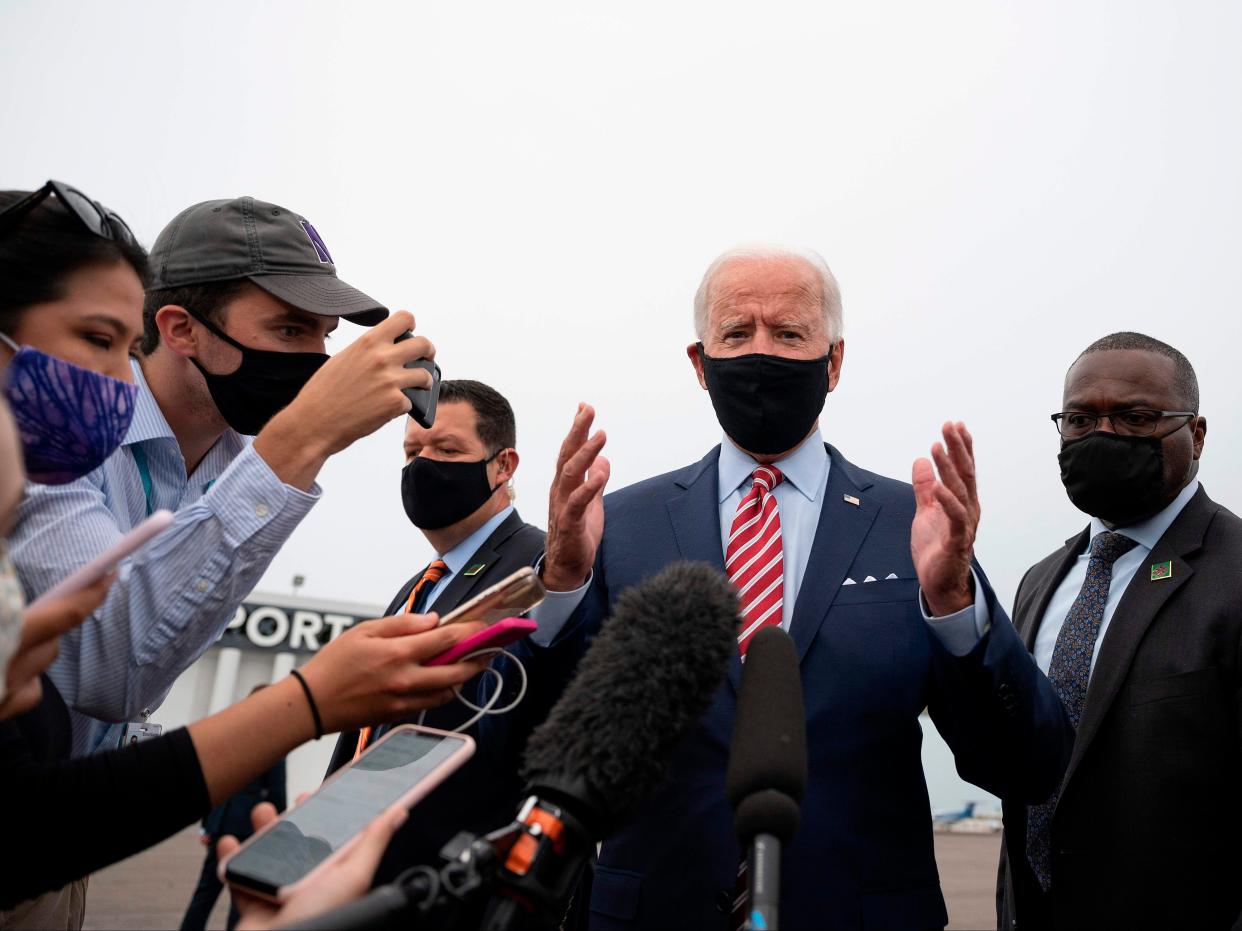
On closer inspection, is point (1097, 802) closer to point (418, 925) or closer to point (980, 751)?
point (980, 751)

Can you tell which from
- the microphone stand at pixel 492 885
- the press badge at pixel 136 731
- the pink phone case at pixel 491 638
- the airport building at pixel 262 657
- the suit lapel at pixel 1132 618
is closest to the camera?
the microphone stand at pixel 492 885

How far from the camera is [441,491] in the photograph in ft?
14.5

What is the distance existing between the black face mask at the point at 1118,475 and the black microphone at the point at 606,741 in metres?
2.52

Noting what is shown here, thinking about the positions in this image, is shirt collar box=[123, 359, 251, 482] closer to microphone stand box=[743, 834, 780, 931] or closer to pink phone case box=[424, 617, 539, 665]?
pink phone case box=[424, 617, 539, 665]

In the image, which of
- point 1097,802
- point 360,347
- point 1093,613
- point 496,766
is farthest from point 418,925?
point 1093,613

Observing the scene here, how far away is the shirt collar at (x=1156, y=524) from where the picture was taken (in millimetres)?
3740

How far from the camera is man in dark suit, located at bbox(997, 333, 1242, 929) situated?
3031 mm

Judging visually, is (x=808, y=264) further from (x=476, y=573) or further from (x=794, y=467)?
(x=476, y=573)

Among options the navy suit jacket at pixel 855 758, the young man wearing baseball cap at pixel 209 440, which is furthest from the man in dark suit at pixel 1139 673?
the young man wearing baseball cap at pixel 209 440

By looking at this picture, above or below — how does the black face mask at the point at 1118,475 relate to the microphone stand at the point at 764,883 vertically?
above

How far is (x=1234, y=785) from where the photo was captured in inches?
120

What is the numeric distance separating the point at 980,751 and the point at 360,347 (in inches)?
73.7

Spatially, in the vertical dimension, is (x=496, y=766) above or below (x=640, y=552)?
below

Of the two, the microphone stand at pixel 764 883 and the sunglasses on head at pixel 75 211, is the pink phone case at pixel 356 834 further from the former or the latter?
the sunglasses on head at pixel 75 211
